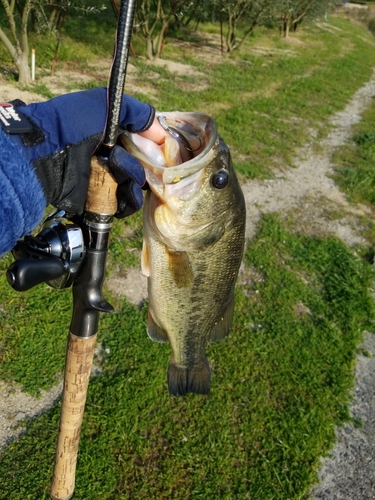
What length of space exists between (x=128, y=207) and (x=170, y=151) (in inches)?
11.5

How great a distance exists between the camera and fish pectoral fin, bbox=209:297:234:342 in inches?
99.7

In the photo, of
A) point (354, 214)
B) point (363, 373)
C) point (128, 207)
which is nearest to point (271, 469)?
point (363, 373)

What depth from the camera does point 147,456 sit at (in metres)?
3.24

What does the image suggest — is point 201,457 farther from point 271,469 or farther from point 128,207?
point 128,207

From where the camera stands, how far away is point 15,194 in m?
1.42

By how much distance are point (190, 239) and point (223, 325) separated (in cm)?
71

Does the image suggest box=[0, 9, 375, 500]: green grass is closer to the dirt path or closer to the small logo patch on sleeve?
the dirt path

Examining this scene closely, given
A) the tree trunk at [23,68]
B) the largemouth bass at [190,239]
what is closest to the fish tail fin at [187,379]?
the largemouth bass at [190,239]

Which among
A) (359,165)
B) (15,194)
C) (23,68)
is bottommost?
(359,165)

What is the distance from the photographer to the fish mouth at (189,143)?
5.74 ft

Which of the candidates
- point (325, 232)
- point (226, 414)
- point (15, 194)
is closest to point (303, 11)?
point (325, 232)

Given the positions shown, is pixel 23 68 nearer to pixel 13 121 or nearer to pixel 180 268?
pixel 180 268

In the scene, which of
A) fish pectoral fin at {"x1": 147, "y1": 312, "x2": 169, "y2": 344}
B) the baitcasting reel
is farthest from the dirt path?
the baitcasting reel

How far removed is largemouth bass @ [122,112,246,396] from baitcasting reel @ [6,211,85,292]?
40 cm
